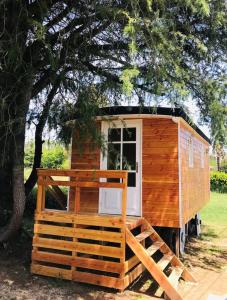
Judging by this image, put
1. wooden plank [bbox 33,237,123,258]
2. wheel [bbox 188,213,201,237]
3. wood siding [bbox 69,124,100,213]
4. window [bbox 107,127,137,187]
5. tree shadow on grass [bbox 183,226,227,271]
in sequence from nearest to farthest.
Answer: wooden plank [bbox 33,237,123,258] < window [bbox 107,127,137,187] < wood siding [bbox 69,124,100,213] < tree shadow on grass [bbox 183,226,227,271] < wheel [bbox 188,213,201,237]

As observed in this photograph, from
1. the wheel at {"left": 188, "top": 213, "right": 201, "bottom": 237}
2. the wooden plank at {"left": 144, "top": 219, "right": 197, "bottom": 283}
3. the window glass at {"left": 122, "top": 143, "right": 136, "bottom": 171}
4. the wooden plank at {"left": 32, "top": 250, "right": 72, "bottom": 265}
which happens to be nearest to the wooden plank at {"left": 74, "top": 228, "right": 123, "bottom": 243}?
the wooden plank at {"left": 32, "top": 250, "right": 72, "bottom": 265}

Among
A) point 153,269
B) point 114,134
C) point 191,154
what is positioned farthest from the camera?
point 191,154

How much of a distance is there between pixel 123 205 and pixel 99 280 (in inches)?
53.2

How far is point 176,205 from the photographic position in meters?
7.18

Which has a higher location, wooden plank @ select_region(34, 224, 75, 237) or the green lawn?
wooden plank @ select_region(34, 224, 75, 237)

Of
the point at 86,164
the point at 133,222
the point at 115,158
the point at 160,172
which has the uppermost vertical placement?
the point at 115,158

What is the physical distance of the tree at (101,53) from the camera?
17.4 feet

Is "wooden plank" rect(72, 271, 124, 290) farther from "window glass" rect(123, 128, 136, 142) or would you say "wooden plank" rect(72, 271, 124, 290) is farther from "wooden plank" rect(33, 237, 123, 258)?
"window glass" rect(123, 128, 136, 142)

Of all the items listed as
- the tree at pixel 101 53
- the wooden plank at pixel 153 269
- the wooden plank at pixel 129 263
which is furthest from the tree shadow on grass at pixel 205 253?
the tree at pixel 101 53

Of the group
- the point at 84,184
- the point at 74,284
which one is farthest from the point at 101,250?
the point at 84,184

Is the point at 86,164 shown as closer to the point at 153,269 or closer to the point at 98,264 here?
the point at 98,264

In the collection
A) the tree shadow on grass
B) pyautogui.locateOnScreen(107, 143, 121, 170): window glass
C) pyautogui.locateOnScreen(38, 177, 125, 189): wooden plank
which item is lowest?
the tree shadow on grass

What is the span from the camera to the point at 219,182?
27.8 meters

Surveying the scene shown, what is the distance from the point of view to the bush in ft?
90.3
